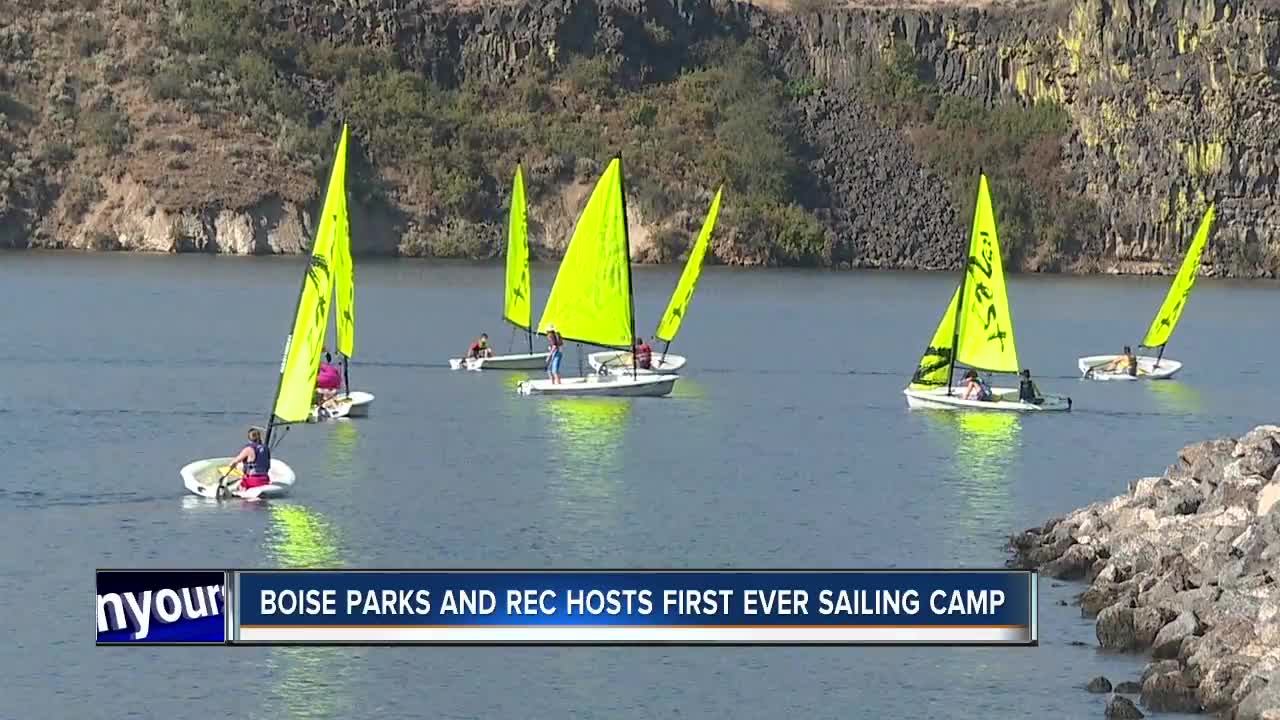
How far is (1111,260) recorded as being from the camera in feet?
573

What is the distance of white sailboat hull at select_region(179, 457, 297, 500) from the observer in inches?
1789

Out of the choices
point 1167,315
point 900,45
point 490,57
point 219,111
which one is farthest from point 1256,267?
point 1167,315

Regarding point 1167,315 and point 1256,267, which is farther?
point 1256,267

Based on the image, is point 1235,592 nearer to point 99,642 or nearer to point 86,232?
point 99,642

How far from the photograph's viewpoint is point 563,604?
94.9 feet

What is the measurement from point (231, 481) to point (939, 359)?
83.2 feet

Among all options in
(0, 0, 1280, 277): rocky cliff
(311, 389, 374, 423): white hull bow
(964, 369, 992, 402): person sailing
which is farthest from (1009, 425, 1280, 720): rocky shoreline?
(0, 0, 1280, 277): rocky cliff

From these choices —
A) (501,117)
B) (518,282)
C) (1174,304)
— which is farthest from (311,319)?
(501,117)

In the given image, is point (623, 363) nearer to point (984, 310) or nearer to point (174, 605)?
point (984, 310)

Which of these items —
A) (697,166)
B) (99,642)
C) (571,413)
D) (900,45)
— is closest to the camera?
(99,642)

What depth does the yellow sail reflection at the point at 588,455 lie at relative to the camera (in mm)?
46888

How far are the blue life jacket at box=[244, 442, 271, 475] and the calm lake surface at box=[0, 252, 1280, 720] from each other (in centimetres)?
67

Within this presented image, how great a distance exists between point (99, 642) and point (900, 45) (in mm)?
158143

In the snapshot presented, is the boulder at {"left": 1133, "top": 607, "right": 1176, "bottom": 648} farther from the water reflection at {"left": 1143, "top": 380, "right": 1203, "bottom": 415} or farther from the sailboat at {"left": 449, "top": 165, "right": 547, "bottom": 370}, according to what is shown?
the sailboat at {"left": 449, "top": 165, "right": 547, "bottom": 370}
